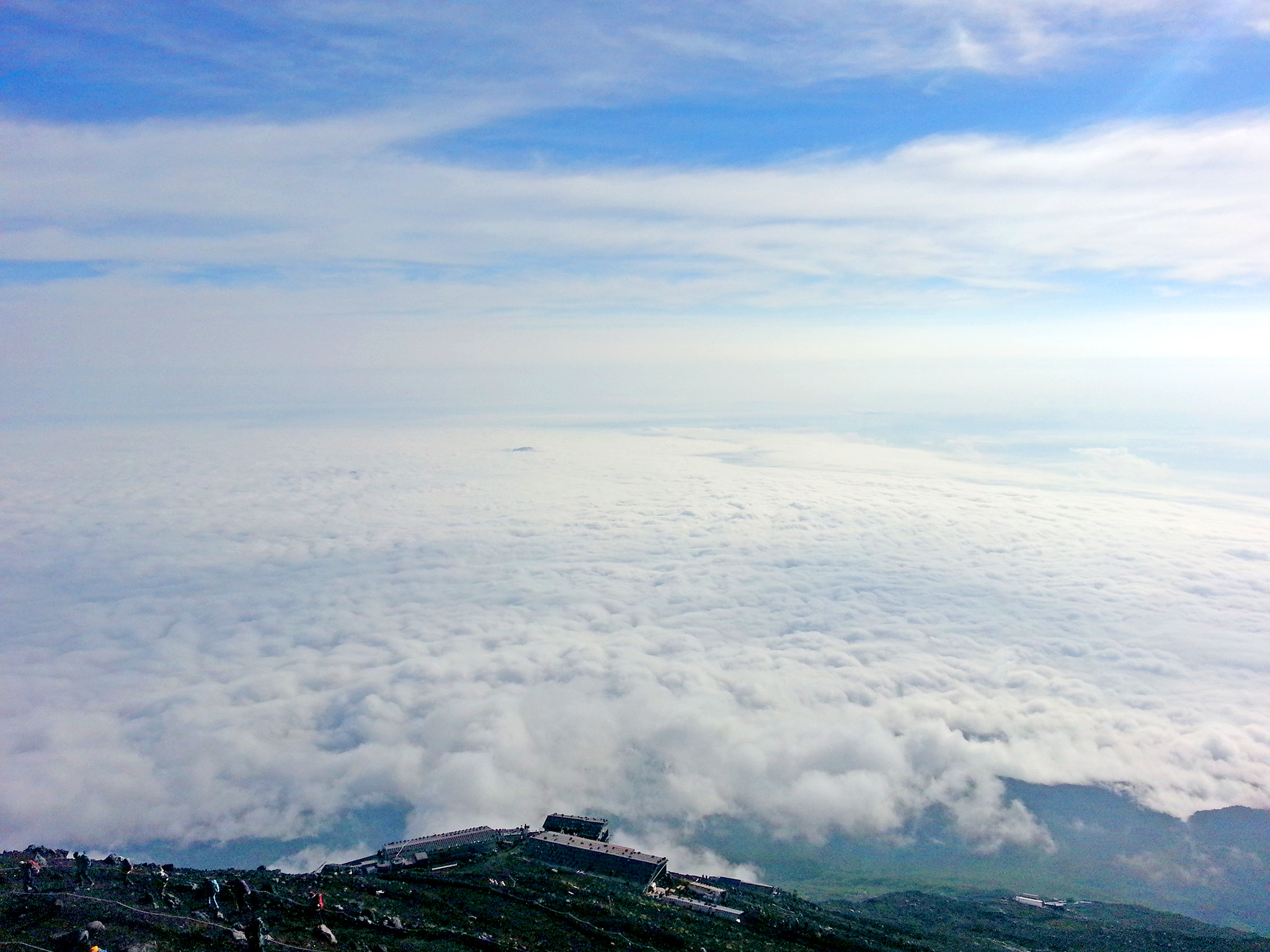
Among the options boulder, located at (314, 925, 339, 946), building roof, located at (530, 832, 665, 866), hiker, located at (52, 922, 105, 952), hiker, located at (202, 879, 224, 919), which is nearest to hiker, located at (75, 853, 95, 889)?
hiker, located at (202, 879, 224, 919)

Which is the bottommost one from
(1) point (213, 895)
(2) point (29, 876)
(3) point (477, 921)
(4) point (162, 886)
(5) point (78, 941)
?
(3) point (477, 921)

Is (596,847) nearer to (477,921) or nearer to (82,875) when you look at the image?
(477,921)

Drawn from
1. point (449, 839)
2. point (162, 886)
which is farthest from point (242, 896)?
point (449, 839)

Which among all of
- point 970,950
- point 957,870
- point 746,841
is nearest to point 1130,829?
point 957,870

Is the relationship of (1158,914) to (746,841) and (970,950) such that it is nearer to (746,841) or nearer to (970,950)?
(970,950)

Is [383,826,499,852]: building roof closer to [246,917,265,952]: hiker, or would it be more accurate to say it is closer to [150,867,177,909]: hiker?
[150,867,177,909]: hiker

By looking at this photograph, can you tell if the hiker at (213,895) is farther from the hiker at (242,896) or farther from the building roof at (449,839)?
the building roof at (449,839)
